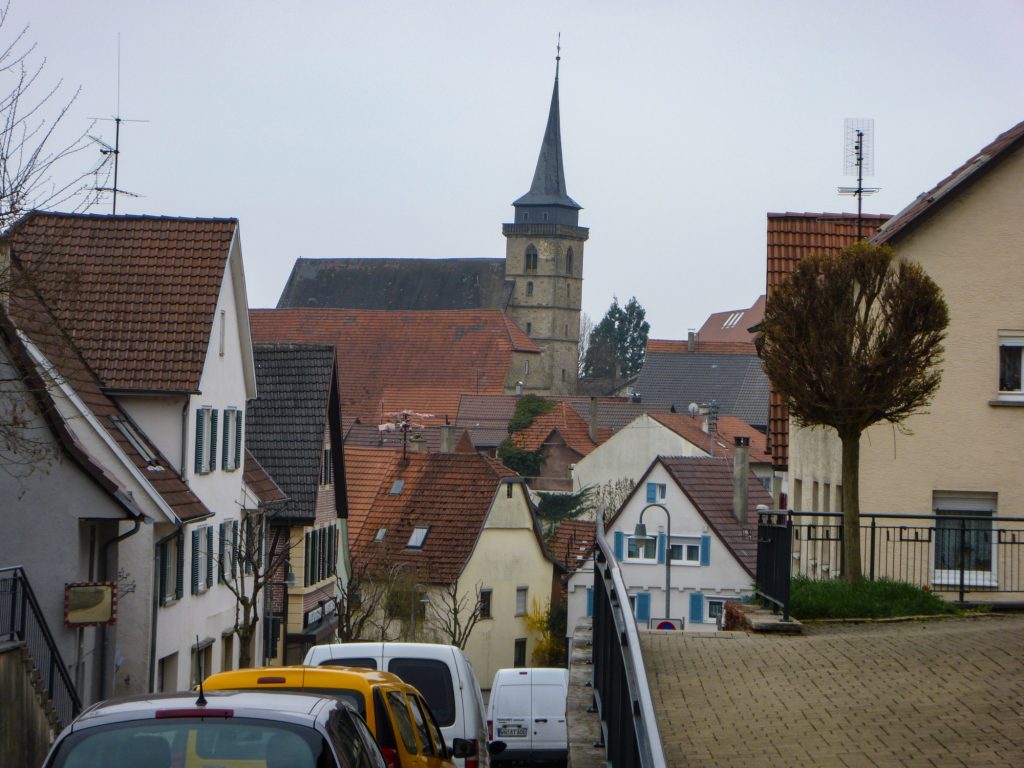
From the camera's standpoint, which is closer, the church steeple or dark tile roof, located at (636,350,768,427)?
dark tile roof, located at (636,350,768,427)

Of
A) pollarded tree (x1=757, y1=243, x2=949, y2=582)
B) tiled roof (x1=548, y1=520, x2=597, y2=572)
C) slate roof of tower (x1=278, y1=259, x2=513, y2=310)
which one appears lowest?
tiled roof (x1=548, y1=520, x2=597, y2=572)

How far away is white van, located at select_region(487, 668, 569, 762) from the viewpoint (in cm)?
2591

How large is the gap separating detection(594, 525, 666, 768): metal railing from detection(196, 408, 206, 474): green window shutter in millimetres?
15492

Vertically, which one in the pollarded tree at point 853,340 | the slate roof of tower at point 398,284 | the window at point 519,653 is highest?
the slate roof of tower at point 398,284

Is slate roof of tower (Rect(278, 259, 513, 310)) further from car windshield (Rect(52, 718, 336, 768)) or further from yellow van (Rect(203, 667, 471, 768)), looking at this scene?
car windshield (Rect(52, 718, 336, 768))

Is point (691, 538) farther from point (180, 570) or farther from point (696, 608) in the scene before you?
point (180, 570)

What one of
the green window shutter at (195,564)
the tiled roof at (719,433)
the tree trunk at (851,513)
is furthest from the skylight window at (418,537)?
the tree trunk at (851,513)

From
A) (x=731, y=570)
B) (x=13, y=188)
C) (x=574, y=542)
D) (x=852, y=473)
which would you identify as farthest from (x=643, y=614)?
(x=13, y=188)

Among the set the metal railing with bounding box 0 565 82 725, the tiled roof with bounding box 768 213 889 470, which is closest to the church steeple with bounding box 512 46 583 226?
the tiled roof with bounding box 768 213 889 470

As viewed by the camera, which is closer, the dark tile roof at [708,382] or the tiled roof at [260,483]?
the tiled roof at [260,483]

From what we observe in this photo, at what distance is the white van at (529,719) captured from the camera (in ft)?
85.0

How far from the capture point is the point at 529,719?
2619 cm

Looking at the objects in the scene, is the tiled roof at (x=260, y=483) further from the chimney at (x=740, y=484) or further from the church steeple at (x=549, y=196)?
the church steeple at (x=549, y=196)

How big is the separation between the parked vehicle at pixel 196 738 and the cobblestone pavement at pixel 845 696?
263cm
